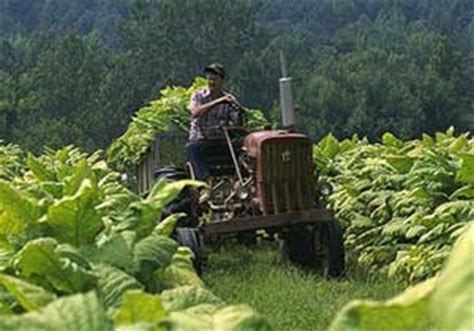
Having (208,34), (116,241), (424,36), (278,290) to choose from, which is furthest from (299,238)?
(424,36)

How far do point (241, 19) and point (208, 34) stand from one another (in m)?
2.55

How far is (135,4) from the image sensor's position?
71.4 meters

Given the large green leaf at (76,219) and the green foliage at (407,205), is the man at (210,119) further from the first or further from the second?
the large green leaf at (76,219)

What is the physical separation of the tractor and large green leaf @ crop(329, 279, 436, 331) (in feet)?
22.0

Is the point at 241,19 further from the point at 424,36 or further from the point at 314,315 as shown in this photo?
the point at 314,315

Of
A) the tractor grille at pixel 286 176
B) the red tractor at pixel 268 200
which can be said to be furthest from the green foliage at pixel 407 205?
the tractor grille at pixel 286 176

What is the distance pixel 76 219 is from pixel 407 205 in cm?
590

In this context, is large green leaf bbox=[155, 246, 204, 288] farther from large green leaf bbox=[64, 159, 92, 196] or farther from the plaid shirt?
the plaid shirt

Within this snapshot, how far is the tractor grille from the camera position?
880 cm

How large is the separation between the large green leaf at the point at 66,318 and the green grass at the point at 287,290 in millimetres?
4428

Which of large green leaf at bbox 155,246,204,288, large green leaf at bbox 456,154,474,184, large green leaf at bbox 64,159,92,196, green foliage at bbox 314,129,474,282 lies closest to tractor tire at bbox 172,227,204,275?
green foliage at bbox 314,129,474,282

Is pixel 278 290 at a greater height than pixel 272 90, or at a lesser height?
greater

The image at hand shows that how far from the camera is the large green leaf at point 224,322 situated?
1.75 metres

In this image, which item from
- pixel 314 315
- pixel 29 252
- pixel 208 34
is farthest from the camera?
pixel 208 34
